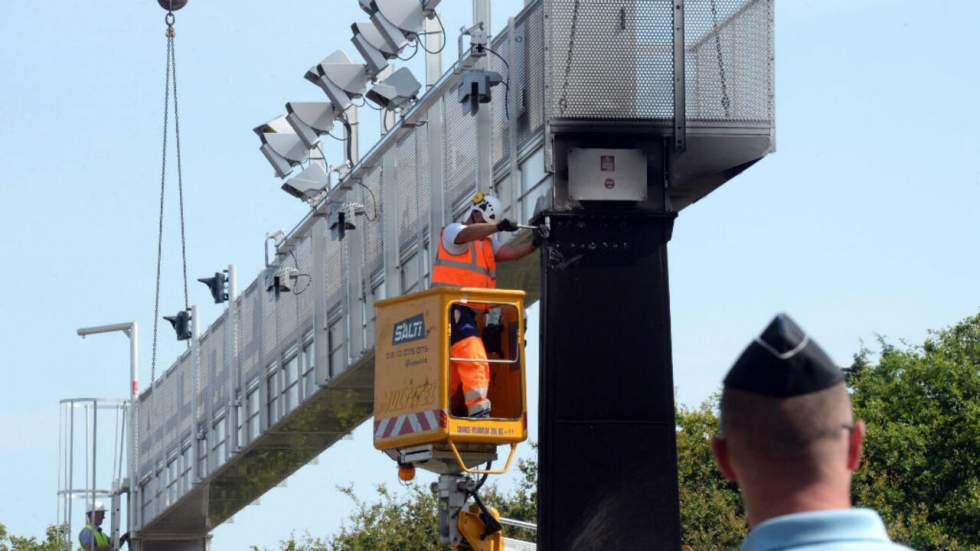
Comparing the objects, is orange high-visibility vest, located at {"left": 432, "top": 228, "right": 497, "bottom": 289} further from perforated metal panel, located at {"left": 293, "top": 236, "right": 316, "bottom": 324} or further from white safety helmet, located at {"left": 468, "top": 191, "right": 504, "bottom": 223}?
perforated metal panel, located at {"left": 293, "top": 236, "right": 316, "bottom": 324}

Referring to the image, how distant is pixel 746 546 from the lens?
3236mm

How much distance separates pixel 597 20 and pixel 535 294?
4218mm

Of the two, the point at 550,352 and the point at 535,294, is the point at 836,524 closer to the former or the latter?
the point at 550,352

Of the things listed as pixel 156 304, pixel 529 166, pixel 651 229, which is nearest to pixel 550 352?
pixel 651 229

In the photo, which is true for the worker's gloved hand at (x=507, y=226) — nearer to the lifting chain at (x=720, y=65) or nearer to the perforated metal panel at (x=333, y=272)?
the lifting chain at (x=720, y=65)

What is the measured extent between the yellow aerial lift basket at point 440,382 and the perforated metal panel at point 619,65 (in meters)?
1.45

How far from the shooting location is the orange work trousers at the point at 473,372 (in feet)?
42.9

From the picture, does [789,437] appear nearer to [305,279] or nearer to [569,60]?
[569,60]

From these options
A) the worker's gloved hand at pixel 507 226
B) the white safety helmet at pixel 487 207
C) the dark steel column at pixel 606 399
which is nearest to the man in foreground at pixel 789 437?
the dark steel column at pixel 606 399

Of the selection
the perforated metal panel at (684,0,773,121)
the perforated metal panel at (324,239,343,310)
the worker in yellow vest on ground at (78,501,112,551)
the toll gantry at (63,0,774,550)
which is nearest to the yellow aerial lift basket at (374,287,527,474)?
Result: the toll gantry at (63,0,774,550)

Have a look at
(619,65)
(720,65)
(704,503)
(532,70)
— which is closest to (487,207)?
(532,70)

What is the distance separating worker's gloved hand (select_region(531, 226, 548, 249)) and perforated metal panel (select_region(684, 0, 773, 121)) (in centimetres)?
127

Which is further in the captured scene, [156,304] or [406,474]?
[156,304]

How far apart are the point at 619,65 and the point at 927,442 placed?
43.3 m
